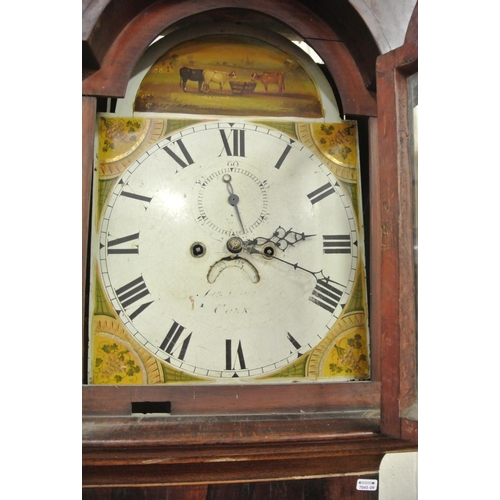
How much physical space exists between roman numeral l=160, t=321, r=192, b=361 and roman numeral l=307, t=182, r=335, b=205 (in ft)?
1.11

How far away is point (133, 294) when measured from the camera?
1.02 meters

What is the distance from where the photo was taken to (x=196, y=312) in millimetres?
1018

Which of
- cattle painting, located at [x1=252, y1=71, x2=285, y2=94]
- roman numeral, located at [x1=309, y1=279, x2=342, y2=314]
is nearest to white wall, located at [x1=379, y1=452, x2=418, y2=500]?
roman numeral, located at [x1=309, y1=279, x2=342, y2=314]

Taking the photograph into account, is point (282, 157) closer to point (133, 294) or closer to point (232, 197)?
point (232, 197)

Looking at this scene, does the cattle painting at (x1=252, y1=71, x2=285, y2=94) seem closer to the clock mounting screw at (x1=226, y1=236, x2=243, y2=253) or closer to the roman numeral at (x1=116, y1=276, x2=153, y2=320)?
the clock mounting screw at (x1=226, y1=236, x2=243, y2=253)

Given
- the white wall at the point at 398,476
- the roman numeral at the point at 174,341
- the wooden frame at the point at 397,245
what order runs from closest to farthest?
the wooden frame at the point at 397,245 < the roman numeral at the point at 174,341 < the white wall at the point at 398,476

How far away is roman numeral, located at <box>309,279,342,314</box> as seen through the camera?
105 centimetres

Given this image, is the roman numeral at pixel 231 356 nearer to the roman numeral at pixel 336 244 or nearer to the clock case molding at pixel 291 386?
the clock case molding at pixel 291 386

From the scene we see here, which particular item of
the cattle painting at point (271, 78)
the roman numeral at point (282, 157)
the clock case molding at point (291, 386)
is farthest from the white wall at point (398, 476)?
the cattle painting at point (271, 78)

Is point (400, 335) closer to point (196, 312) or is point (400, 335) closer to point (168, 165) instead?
point (196, 312)

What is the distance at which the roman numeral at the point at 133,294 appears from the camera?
1.01 m

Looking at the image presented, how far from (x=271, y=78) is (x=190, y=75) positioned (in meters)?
0.16

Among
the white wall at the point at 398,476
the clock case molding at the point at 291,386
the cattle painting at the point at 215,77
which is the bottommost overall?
the white wall at the point at 398,476

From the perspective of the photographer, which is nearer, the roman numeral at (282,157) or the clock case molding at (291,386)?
the clock case molding at (291,386)
